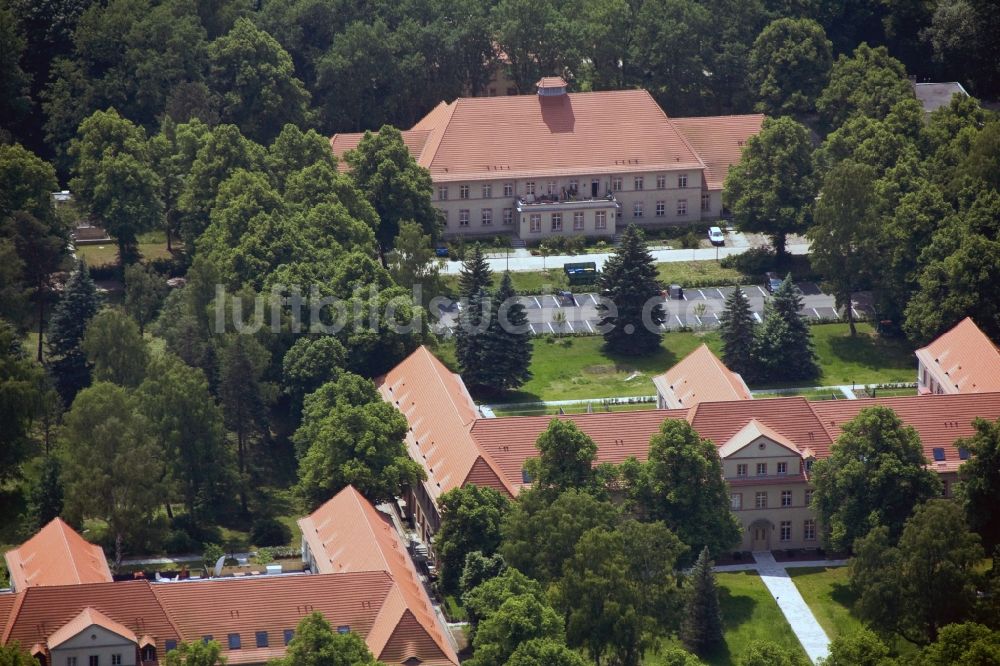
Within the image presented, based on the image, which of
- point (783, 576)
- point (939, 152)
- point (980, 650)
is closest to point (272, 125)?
point (939, 152)

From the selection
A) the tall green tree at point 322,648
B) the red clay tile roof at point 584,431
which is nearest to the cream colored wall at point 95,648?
the tall green tree at point 322,648

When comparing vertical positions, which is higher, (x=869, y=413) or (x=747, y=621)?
(x=869, y=413)

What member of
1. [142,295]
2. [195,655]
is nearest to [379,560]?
[195,655]

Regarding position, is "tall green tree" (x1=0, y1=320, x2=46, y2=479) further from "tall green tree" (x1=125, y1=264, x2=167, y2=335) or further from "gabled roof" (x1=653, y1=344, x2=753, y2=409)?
"gabled roof" (x1=653, y1=344, x2=753, y2=409)

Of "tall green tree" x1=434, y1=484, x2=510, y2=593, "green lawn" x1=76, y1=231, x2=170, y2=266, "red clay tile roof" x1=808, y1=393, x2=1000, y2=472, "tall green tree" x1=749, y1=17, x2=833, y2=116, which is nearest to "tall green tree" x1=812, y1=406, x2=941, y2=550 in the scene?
"red clay tile roof" x1=808, y1=393, x2=1000, y2=472

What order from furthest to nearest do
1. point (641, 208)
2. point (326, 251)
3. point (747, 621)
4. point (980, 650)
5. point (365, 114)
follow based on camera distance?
point (365, 114) → point (641, 208) → point (326, 251) → point (747, 621) → point (980, 650)

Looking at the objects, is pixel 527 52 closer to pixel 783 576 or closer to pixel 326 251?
pixel 326 251
